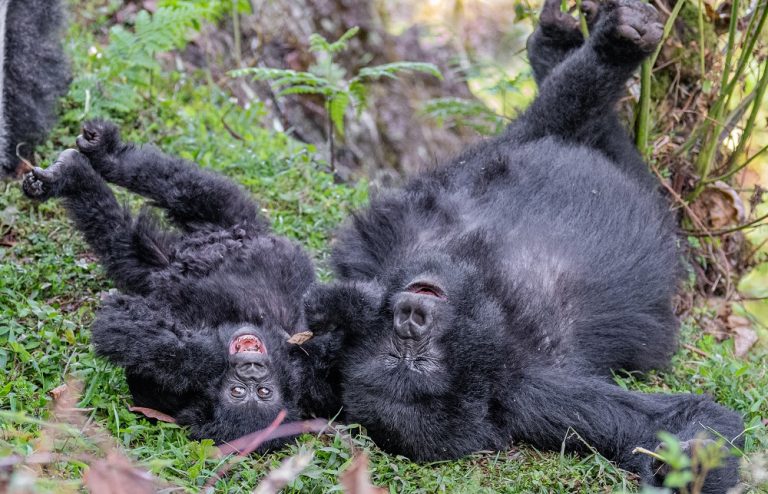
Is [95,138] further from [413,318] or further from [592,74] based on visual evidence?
[592,74]

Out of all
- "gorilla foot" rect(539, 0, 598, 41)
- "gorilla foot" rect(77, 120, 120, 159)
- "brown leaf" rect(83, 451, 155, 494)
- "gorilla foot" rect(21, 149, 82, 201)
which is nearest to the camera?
"brown leaf" rect(83, 451, 155, 494)

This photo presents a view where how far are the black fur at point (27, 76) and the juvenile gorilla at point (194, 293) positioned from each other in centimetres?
102

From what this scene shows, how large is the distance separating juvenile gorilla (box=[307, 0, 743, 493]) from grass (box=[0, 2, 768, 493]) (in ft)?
0.51

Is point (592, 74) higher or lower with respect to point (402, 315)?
higher

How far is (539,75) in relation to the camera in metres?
5.02

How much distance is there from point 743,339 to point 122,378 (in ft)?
12.3

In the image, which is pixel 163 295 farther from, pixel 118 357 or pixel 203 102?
pixel 203 102

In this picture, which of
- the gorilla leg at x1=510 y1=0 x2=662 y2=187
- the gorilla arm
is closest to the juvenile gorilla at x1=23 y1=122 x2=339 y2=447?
the gorilla arm

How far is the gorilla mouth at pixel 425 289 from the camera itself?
11.9 feet

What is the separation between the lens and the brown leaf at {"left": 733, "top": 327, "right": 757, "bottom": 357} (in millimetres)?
5137

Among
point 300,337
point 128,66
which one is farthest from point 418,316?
point 128,66

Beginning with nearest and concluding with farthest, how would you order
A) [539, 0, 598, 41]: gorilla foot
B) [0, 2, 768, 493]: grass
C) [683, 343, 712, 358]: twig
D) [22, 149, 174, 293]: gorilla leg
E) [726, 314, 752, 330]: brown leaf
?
[0, 2, 768, 493]: grass < [22, 149, 174, 293]: gorilla leg < [683, 343, 712, 358]: twig < [539, 0, 598, 41]: gorilla foot < [726, 314, 752, 330]: brown leaf

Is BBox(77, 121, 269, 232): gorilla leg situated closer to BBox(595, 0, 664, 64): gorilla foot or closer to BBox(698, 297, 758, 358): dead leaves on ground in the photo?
BBox(595, 0, 664, 64): gorilla foot

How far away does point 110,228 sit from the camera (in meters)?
4.23
